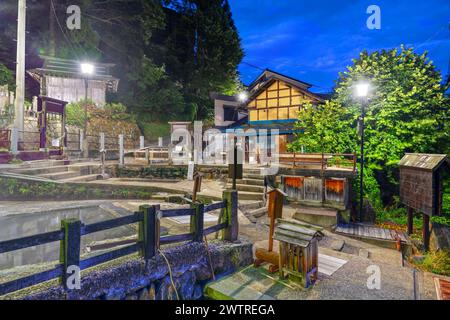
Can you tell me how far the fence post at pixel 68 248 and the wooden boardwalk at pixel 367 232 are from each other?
1025cm

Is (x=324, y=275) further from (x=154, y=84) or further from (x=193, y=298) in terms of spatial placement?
(x=154, y=84)

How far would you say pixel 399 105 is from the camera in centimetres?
1396

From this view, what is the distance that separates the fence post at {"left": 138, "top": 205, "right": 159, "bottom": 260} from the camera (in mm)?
4465

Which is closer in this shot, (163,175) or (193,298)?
(193,298)

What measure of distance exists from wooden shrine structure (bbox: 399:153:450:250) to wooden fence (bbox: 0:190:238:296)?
7.36 m

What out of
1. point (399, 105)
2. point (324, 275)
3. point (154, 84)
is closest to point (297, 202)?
point (324, 275)

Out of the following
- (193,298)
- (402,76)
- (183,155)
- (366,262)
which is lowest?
(193,298)

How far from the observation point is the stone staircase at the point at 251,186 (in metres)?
11.6

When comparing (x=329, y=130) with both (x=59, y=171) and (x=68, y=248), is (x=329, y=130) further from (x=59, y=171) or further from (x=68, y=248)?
(x=59, y=171)

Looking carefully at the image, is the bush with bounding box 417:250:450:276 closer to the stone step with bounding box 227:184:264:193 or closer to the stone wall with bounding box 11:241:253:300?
the stone wall with bounding box 11:241:253:300

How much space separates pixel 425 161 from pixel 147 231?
1020cm

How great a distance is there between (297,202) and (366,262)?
21.4 feet

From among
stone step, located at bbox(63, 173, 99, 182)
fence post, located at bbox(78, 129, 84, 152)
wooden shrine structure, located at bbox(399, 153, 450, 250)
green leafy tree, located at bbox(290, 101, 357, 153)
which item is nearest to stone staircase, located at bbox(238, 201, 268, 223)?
wooden shrine structure, located at bbox(399, 153, 450, 250)
